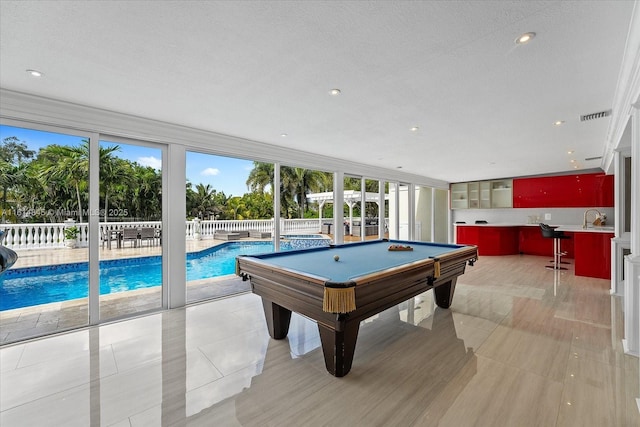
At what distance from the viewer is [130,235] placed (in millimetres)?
3684

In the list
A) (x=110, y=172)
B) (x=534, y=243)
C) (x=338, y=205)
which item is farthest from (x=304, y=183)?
(x=534, y=243)

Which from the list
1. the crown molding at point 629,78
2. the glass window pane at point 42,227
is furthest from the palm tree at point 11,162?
the crown molding at point 629,78

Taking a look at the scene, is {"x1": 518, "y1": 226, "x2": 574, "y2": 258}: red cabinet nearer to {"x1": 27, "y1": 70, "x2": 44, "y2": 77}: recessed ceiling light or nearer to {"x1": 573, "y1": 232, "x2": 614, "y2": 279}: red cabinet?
{"x1": 573, "y1": 232, "x2": 614, "y2": 279}: red cabinet

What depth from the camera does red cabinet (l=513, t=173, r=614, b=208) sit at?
7.15 m

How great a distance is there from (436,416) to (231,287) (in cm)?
371

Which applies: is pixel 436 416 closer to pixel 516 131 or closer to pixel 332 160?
pixel 516 131

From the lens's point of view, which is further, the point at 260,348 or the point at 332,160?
the point at 332,160

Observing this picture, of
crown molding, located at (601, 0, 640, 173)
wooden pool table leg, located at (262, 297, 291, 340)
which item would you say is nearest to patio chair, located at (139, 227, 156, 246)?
wooden pool table leg, located at (262, 297, 291, 340)

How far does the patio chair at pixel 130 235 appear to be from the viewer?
3.61m

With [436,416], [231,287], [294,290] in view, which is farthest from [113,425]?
[231,287]

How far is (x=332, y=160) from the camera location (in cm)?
595

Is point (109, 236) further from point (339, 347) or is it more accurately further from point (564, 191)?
point (564, 191)

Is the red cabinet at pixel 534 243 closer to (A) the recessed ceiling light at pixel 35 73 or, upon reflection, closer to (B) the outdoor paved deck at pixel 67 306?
(B) the outdoor paved deck at pixel 67 306

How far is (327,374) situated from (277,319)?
2.57ft
